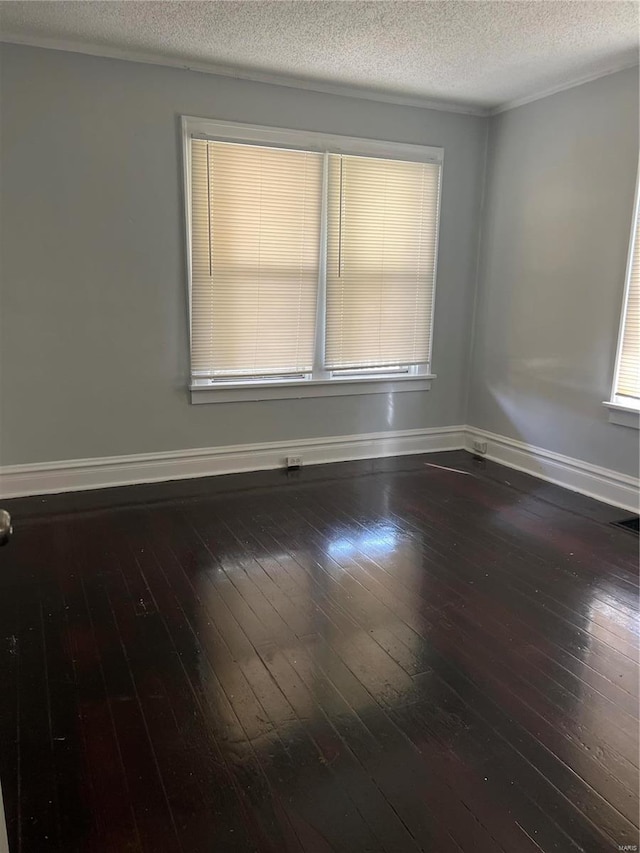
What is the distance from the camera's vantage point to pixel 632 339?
359 cm

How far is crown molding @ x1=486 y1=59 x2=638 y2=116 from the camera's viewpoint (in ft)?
11.4

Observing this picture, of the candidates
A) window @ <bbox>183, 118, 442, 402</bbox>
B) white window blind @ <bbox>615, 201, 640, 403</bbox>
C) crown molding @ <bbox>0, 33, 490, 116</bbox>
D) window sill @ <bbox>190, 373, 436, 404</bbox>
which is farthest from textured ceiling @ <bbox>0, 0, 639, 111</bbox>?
window sill @ <bbox>190, 373, 436, 404</bbox>

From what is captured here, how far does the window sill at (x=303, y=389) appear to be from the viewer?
4.05 metres

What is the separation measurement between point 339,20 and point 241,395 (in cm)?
217

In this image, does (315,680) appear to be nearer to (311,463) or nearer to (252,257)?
(311,463)

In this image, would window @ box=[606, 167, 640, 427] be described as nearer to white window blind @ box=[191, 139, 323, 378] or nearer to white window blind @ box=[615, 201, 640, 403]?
white window blind @ box=[615, 201, 640, 403]

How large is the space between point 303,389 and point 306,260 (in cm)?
86

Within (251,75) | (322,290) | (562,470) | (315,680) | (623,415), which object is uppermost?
(251,75)

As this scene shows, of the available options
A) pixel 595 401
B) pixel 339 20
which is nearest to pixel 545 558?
pixel 595 401

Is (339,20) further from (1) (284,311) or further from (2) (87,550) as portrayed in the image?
(2) (87,550)

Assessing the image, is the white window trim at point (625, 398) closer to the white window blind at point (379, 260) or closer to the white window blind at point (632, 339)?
the white window blind at point (632, 339)

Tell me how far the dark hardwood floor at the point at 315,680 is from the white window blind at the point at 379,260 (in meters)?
1.43

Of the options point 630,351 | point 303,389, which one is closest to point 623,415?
point 630,351

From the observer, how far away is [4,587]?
2.61 m
